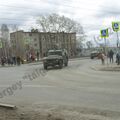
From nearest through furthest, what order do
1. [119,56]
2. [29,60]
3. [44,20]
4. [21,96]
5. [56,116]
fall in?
[56,116] → [21,96] → [119,56] → [29,60] → [44,20]

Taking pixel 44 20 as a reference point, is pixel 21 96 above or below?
below

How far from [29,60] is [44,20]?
37793 mm

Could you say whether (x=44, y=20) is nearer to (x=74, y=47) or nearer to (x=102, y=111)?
(x=74, y=47)

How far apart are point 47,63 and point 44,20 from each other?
217 feet

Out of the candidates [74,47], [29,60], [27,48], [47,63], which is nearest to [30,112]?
[47,63]

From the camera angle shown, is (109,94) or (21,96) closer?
(109,94)

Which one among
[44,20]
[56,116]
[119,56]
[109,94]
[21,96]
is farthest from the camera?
[44,20]

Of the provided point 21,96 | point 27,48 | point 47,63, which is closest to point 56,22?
point 27,48

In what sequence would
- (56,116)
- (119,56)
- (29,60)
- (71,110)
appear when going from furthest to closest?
(29,60)
(119,56)
(71,110)
(56,116)

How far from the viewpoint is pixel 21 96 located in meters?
15.8

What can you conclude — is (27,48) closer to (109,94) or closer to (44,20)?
A: (44,20)

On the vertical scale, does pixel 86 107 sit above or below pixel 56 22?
below

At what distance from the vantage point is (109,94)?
14102 mm

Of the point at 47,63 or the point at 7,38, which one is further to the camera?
the point at 7,38
